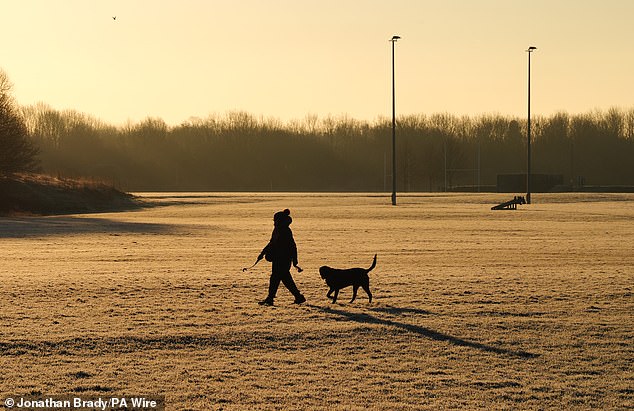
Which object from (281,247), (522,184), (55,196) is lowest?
(281,247)

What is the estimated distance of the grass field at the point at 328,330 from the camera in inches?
393

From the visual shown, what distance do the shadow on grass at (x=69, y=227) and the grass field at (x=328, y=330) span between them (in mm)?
9921

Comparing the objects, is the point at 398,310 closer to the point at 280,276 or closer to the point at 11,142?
the point at 280,276

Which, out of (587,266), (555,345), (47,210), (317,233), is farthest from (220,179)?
(555,345)

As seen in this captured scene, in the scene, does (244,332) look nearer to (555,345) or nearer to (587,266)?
(555,345)

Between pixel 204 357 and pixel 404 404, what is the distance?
3.20 m

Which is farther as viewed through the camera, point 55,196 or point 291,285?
point 55,196

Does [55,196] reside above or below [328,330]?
above

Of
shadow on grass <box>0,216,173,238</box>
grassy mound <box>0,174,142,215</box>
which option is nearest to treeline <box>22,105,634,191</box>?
grassy mound <box>0,174,142,215</box>

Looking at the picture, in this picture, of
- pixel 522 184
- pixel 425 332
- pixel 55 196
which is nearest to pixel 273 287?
pixel 425 332

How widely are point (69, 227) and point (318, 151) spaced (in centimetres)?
12562

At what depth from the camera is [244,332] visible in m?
13.4

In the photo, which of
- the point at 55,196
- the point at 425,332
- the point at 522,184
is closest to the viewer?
the point at 425,332

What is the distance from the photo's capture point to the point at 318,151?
167250mm
